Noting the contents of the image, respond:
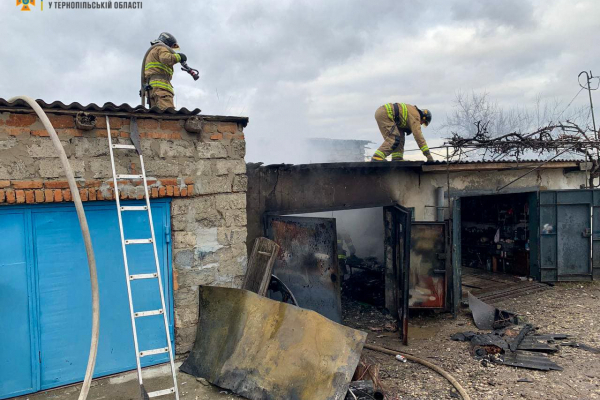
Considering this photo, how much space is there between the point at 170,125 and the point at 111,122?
0.66 meters

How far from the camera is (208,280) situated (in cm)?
518

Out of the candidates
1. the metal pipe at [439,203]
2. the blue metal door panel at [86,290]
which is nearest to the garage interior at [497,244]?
the metal pipe at [439,203]

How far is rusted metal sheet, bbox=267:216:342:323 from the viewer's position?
19.7 ft

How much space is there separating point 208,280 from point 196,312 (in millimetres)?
423

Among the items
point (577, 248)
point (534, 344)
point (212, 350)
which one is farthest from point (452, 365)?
point (577, 248)

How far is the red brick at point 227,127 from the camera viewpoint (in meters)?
5.23

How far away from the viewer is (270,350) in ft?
14.6

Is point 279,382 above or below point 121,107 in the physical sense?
below

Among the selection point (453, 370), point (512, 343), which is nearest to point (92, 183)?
point (453, 370)

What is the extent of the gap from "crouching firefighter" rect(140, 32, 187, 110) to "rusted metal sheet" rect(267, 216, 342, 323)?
115 inches

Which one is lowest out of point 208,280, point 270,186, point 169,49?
point 208,280

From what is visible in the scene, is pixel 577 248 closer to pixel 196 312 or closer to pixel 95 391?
pixel 196 312

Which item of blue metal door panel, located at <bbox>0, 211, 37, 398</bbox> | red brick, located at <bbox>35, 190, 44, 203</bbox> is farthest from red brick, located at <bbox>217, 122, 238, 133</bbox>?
blue metal door panel, located at <bbox>0, 211, 37, 398</bbox>

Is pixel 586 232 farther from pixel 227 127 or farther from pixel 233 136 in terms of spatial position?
pixel 227 127
